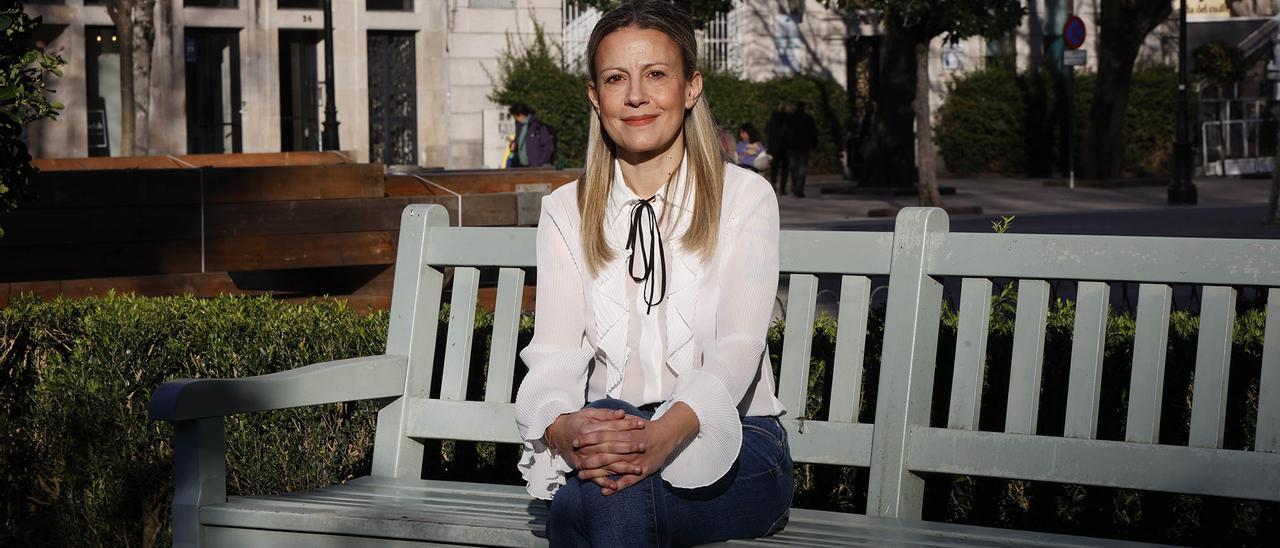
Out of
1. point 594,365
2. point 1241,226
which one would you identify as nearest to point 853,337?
point 594,365

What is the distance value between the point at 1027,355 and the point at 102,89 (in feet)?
99.8

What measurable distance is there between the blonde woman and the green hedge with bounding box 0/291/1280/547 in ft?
3.81

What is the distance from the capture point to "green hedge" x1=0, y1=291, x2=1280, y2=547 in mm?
4566

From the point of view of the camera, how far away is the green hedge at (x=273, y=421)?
4566mm

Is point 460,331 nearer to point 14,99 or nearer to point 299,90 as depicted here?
point 14,99

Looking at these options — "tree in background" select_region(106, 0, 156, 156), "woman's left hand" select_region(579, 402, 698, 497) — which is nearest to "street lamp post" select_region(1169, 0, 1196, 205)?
"tree in background" select_region(106, 0, 156, 156)

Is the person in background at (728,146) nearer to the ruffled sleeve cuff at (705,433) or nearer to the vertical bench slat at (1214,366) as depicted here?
the ruffled sleeve cuff at (705,433)

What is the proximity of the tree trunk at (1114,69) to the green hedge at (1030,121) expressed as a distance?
5.58 metres

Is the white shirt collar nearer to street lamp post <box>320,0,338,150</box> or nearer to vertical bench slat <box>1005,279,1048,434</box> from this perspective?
vertical bench slat <box>1005,279,1048,434</box>

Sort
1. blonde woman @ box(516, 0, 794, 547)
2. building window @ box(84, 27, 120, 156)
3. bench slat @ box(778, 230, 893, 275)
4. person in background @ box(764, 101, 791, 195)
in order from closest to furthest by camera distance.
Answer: blonde woman @ box(516, 0, 794, 547), bench slat @ box(778, 230, 893, 275), person in background @ box(764, 101, 791, 195), building window @ box(84, 27, 120, 156)

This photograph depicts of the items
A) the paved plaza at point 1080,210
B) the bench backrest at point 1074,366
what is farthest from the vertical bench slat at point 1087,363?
the paved plaza at point 1080,210

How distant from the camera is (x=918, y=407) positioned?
12.6 ft

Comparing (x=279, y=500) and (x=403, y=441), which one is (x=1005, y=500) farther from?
(x=279, y=500)

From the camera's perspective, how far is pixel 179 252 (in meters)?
8.22
